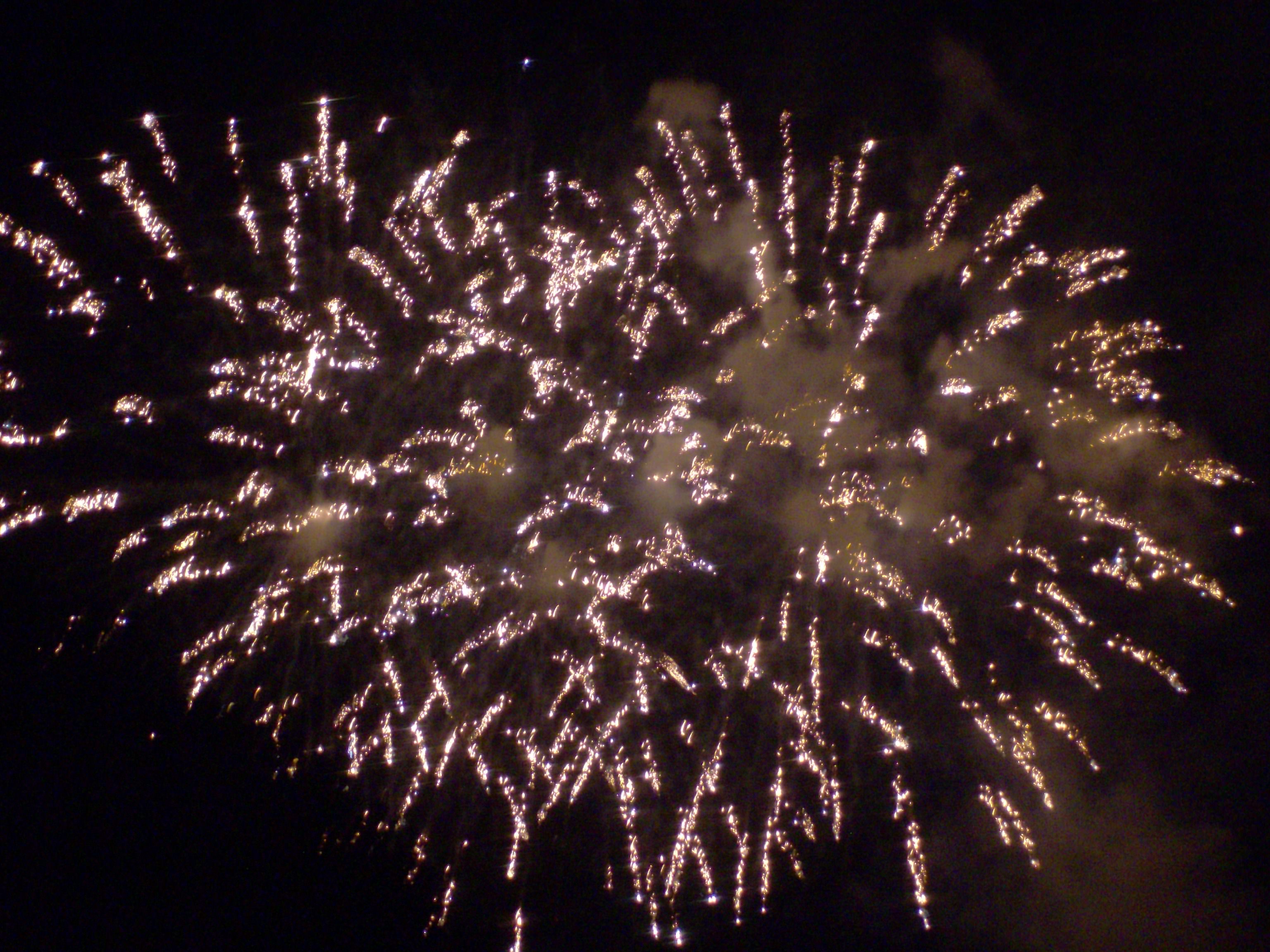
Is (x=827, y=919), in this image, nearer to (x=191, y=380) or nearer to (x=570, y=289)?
(x=570, y=289)

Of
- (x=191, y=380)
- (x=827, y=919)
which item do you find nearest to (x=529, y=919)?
(x=827, y=919)

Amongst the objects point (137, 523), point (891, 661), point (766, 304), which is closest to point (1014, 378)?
point (766, 304)

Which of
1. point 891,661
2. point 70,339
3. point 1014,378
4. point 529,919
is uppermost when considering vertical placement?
point 1014,378

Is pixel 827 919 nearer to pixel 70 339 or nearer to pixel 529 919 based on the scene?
pixel 529 919

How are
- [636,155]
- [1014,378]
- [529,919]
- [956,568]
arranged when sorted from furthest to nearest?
[529,919]
[956,568]
[1014,378]
[636,155]

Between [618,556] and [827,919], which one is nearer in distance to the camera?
[618,556]

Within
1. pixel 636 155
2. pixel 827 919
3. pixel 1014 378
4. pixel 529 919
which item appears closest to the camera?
pixel 636 155

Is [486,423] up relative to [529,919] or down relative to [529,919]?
up
